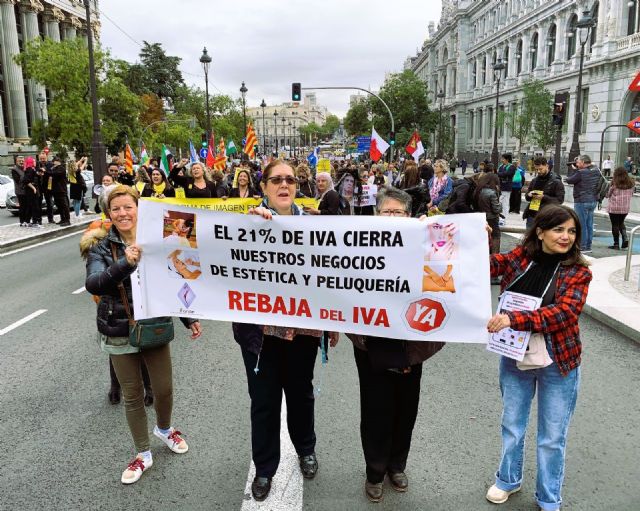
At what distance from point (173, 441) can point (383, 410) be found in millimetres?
1593

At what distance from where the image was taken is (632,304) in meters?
7.47

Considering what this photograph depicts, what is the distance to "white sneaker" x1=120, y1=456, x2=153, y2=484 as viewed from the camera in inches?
140

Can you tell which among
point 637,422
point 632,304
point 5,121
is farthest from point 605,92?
point 5,121

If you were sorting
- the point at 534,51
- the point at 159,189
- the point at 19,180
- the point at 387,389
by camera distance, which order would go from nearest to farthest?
the point at 387,389 → the point at 159,189 → the point at 19,180 → the point at 534,51

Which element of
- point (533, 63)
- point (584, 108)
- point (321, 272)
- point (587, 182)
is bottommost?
point (587, 182)

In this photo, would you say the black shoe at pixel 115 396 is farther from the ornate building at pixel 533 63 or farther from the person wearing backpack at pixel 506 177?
the ornate building at pixel 533 63

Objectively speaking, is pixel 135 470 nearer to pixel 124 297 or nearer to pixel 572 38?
pixel 124 297

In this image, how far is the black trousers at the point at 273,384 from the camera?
333cm

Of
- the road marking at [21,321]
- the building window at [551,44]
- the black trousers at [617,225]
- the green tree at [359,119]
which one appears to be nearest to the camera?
the road marking at [21,321]

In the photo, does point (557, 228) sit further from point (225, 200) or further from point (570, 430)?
point (225, 200)

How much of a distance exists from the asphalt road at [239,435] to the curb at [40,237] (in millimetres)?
7634

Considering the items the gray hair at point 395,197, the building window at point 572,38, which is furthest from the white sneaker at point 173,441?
the building window at point 572,38

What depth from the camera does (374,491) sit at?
336cm

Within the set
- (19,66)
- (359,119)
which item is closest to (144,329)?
(19,66)
